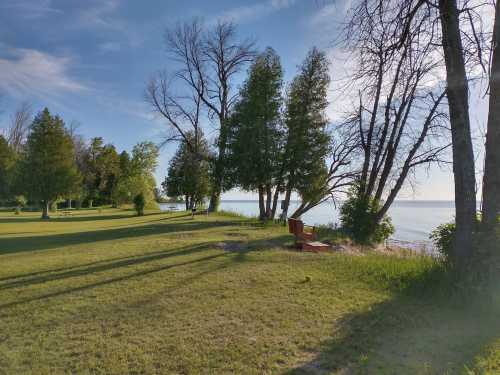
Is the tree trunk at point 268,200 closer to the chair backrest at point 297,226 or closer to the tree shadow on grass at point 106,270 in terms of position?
the chair backrest at point 297,226

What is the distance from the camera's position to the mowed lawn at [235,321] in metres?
2.78

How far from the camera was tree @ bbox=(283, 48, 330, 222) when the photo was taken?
17.1 meters

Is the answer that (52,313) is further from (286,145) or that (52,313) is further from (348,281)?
(286,145)

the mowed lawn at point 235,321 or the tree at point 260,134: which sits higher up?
the tree at point 260,134

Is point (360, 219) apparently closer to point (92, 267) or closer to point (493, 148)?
point (493, 148)

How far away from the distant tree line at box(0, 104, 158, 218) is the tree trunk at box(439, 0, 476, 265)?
27.6 metres

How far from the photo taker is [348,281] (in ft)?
18.0

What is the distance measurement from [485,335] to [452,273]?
137 cm

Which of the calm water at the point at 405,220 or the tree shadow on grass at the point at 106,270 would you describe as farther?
the calm water at the point at 405,220

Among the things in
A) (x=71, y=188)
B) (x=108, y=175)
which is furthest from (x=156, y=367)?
(x=108, y=175)

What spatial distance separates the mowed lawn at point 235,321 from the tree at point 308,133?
35.6 ft

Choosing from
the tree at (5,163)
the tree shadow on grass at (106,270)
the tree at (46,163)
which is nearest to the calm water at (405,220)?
the tree shadow on grass at (106,270)

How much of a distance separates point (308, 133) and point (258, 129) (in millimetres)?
3074

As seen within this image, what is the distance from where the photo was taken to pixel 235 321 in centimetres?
370
